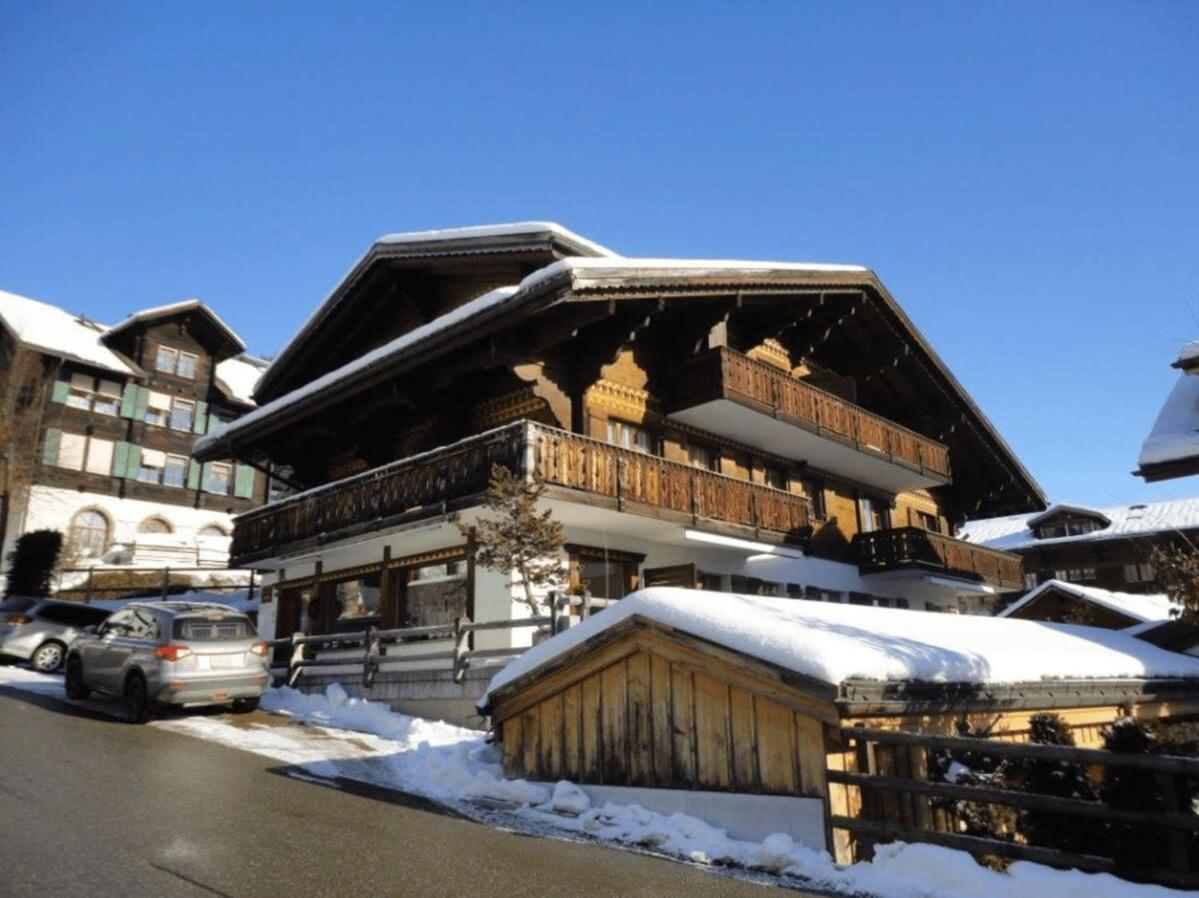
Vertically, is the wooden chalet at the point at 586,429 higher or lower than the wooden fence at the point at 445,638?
higher

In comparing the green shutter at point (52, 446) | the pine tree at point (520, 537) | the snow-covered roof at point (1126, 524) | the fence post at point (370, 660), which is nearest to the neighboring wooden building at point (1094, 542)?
the snow-covered roof at point (1126, 524)

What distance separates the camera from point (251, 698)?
13.4 meters

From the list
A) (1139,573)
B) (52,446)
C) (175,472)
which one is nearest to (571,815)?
(52,446)

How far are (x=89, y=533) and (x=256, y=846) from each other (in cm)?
3693

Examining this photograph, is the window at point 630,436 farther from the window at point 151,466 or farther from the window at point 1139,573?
the window at point 1139,573

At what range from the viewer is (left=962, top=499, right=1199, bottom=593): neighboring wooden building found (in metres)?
42.4

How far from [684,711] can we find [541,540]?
18.7 ft

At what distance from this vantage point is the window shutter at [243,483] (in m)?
43.8

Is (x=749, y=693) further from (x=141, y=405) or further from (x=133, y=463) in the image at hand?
(x=141, y=405)

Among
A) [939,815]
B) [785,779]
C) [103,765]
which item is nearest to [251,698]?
[103,765]

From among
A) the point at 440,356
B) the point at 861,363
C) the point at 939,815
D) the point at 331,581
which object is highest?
the point at 861,363

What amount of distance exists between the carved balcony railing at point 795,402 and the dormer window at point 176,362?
3302 centimetres

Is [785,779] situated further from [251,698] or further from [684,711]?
[251,698]

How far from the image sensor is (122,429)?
39844mm
